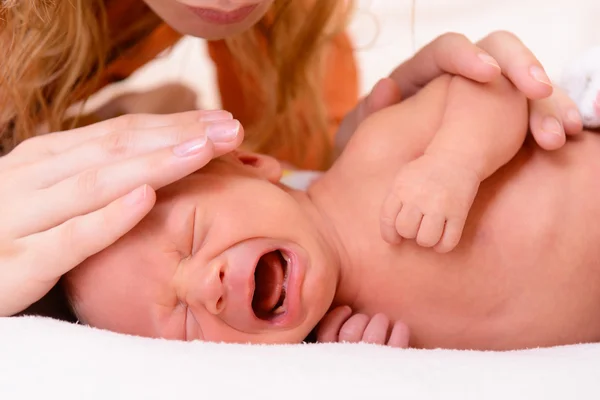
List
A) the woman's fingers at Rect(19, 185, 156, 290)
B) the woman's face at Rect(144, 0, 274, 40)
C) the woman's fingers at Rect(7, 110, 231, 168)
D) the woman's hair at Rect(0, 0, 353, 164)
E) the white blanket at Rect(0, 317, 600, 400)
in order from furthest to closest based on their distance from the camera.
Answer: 1. the woman's hair at Rect(0, 0, 353, 164)
2. the woman's face at Rect(144, 0, 274, 40)
3. the woman's fingers at Rect(7, 110, 231, 168)
4. the woman's fingers at Rect(19, 185, 156, 290)
5. the white blanket at Rect(0, 317, 600, 400)

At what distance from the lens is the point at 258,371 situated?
2.02 ft

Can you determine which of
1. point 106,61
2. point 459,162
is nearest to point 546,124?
point 459,162

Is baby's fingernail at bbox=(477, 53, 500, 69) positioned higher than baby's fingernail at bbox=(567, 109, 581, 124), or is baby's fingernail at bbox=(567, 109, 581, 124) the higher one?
baby's fingernail at bbox=(477, 53, 500, 69)

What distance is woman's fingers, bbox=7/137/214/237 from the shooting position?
73 cm

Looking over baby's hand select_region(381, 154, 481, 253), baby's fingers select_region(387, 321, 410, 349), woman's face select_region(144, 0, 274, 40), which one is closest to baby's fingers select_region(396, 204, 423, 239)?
Result: baby's hand select_region(381, 154, 481, 253)

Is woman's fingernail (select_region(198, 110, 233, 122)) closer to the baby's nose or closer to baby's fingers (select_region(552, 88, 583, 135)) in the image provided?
the baby's nose

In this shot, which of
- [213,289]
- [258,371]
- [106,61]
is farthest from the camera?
[106,61]

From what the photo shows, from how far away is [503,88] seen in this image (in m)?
0.87

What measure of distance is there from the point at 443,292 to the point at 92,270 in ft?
1.30

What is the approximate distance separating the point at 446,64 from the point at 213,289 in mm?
433

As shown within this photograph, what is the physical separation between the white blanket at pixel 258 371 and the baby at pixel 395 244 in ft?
0.26

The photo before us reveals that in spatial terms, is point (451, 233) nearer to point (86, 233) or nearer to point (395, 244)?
point (395, 244)

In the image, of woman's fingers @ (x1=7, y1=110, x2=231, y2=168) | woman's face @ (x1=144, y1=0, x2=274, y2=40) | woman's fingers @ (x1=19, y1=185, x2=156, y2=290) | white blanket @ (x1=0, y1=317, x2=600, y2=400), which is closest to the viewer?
white blanket @ (x1=0, y1=317, x2=600, y2=400)

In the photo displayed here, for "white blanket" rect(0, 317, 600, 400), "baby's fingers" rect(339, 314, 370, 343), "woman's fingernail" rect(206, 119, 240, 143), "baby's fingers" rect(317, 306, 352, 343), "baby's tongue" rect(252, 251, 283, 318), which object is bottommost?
"baby's fingers" rect(317, 306, 352, 343)
